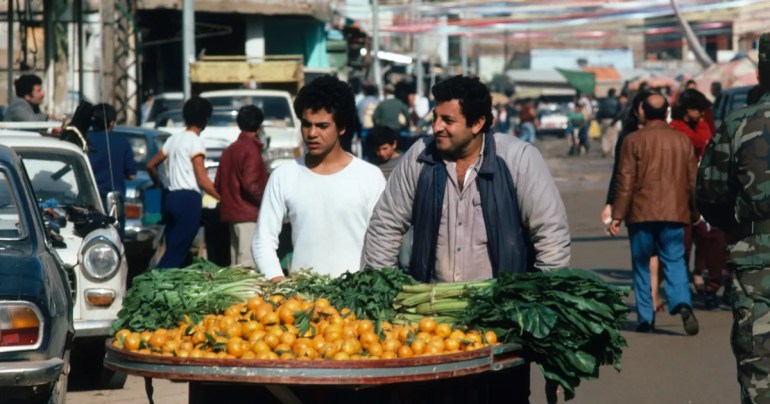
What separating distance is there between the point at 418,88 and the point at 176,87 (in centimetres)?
2059

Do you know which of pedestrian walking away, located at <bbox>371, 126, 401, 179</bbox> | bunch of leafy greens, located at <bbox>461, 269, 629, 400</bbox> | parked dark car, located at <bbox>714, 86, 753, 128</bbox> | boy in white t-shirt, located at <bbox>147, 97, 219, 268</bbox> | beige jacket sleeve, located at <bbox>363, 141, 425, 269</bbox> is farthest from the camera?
parked dark car, located at <bbox>714, 86, 753, 128</bbox>

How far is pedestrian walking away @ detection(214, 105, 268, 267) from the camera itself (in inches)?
452

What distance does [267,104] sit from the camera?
21.7m

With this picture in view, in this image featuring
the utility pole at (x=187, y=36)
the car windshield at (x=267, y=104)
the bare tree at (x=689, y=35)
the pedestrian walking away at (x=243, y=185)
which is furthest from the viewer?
the bare tree at (x=689, y=35)

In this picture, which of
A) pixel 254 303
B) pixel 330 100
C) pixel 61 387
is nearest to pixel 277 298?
pixel 254 303

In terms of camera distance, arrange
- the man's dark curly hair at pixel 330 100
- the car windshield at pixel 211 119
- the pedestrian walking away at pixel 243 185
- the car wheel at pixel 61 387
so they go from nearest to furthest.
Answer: the man's dark curly hair at pixel 330 100, the car wheel at pixel 61 387, the pedestrian walking away at pixel 243 185, the car windshield at pixel 211 119

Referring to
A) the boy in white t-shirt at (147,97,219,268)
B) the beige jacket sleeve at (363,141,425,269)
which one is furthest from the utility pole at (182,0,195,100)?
the beige jacket sleeve at (363,141,425,269)

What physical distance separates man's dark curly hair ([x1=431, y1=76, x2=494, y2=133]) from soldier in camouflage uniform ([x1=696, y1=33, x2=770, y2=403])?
88cm

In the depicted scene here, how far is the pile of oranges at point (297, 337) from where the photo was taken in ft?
16.0

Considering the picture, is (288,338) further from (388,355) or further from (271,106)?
(271,106)

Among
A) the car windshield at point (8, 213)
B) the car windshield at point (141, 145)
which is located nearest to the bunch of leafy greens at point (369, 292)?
the car windshield at point (8, 213)

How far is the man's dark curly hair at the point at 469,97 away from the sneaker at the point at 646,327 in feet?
17.9

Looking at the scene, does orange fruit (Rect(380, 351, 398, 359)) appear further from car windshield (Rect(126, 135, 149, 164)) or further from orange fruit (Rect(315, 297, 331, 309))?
car windshield (Rect(126, 135, 149, 164))

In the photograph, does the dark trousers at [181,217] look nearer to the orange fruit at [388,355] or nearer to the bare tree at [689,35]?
the orange fruit at [388,355]
